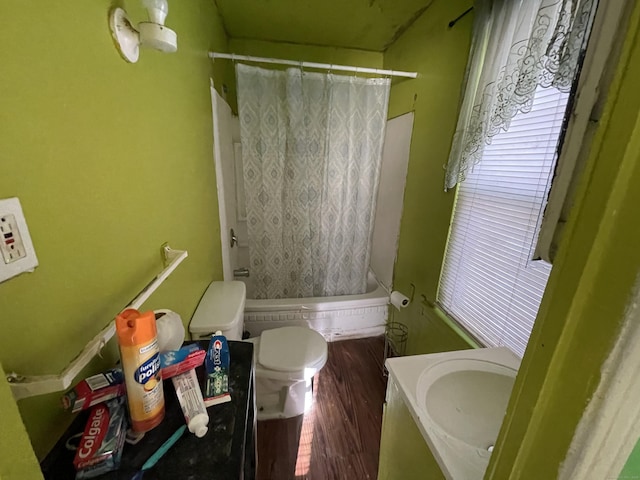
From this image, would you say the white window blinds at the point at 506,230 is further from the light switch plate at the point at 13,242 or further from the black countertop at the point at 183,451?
the light switch plate at the point at 13,242

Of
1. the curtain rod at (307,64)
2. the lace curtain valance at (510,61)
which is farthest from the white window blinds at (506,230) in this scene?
the curtain rod at (307,64)

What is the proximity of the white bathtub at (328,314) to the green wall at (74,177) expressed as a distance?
3.51 feet

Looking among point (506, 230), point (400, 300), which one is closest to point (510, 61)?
point (506, 230)

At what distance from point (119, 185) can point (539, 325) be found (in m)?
0.89

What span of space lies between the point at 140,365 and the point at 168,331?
199mm

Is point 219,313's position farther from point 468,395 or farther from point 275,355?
point 468,395

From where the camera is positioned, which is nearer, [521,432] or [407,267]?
[521,432]

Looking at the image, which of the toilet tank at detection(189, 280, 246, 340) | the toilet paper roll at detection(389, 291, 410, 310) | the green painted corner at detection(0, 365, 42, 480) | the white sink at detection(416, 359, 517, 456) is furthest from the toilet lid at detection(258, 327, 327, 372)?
the green painted corner at detection(0, 365, 42, 480)

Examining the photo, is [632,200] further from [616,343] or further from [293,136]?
[293,136]

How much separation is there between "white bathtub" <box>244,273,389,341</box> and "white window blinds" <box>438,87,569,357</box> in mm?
801

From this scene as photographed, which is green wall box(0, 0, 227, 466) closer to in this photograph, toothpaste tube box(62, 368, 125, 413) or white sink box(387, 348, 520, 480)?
toothpaste tube box(62, 368, 125, 413)

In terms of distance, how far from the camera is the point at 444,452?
614mm

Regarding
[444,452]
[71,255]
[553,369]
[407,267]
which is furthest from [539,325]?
[407,267]

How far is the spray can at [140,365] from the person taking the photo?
0.49 meters
